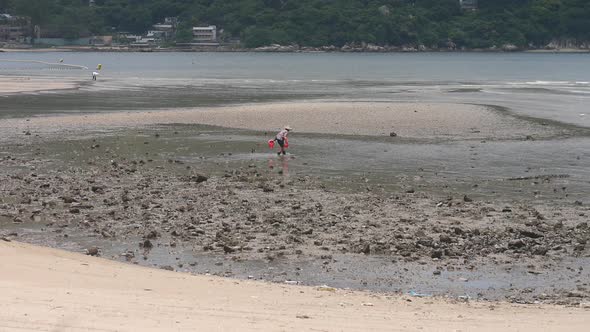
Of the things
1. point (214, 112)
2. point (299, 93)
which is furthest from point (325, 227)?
point (299, 93)

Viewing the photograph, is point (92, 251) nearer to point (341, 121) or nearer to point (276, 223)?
point (276, 223)

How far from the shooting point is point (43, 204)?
59.7 feet

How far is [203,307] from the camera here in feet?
32.9

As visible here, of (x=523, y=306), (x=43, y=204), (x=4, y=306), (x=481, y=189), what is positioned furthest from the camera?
(x=481, y=189)

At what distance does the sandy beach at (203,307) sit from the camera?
Result: 9141mm

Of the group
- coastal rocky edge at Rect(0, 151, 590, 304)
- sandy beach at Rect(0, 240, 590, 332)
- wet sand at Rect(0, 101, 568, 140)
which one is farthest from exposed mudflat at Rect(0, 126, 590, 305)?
wet sand at Rect(0, 101, 568, 140)

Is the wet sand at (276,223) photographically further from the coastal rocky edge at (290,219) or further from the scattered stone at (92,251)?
the scattered stone at (92,251)

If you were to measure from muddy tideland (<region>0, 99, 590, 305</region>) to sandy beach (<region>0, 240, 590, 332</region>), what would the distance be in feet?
4.14

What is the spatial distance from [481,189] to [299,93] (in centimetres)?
3578

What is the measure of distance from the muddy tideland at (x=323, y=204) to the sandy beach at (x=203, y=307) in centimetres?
126

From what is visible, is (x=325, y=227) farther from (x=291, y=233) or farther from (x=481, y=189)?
(x=481, y=189)

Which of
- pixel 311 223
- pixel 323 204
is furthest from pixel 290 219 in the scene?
pixel 323 204

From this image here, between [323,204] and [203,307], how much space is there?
9.17 m

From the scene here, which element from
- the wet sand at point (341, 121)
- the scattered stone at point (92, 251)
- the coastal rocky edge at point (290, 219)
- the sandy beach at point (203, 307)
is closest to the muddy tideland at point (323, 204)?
the coastal rocky edge at point (290, 219)
